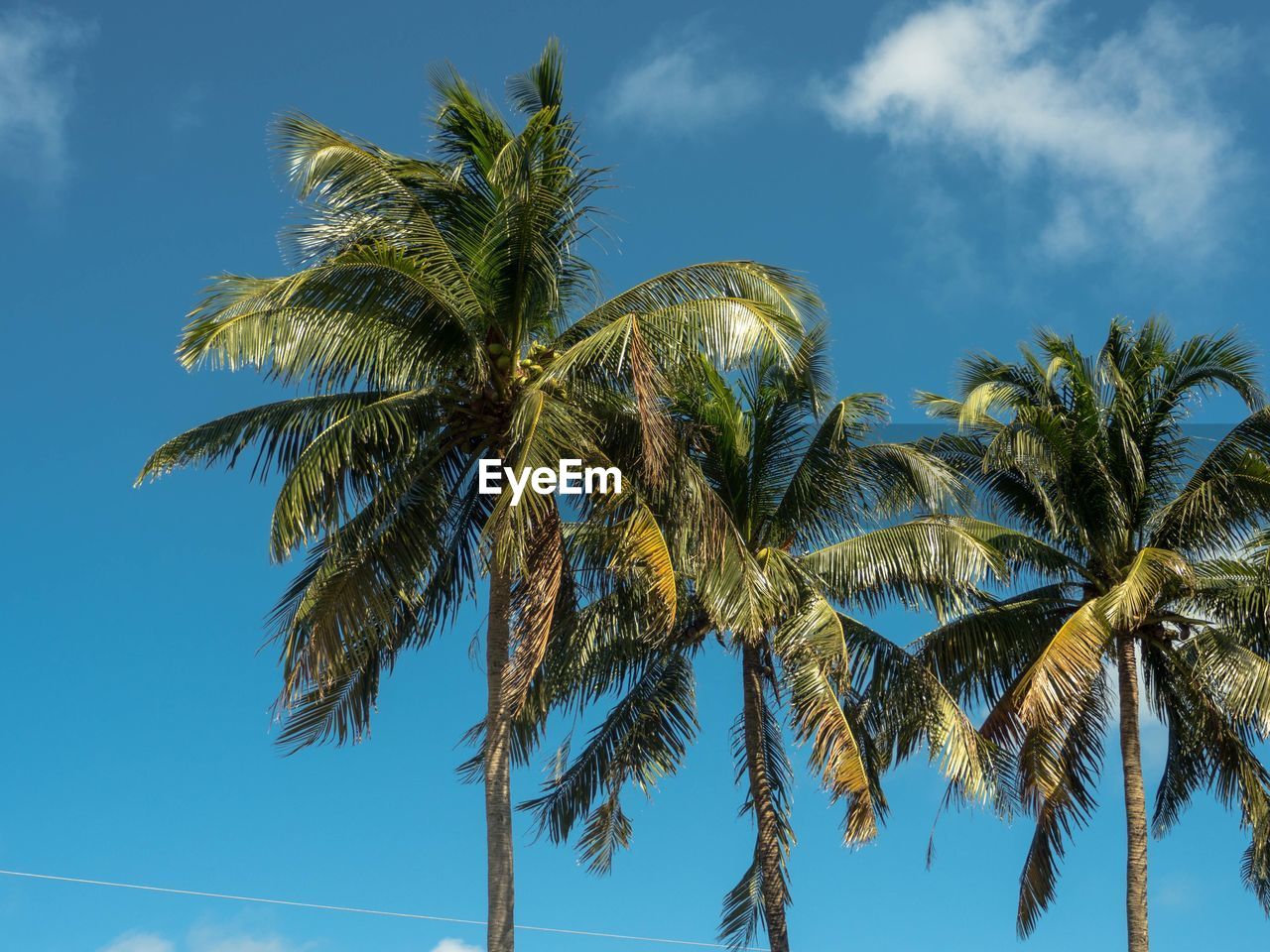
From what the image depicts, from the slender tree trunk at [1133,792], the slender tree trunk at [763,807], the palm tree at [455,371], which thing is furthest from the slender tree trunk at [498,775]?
the slender tree trunk at [1133,792]

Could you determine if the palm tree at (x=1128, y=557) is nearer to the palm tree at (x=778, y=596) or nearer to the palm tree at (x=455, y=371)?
the palm tree at (x=778, y=596)

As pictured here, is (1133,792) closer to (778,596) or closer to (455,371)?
(778,596)

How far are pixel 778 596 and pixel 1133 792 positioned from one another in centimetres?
498

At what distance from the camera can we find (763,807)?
17.8 m

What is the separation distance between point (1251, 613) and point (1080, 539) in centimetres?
199

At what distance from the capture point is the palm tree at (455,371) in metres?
14.1

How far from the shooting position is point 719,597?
49.7 ft

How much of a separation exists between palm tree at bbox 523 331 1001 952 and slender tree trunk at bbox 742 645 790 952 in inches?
0.7

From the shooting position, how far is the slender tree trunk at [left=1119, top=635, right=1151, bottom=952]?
17.8 m

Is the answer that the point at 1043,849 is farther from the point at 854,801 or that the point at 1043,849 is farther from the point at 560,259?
the point at 560,259

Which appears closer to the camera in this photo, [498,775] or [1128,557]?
[498,775]

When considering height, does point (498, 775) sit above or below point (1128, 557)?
below

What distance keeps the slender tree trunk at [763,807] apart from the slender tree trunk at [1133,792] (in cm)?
371

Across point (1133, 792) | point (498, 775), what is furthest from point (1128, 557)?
point (498, 775)
